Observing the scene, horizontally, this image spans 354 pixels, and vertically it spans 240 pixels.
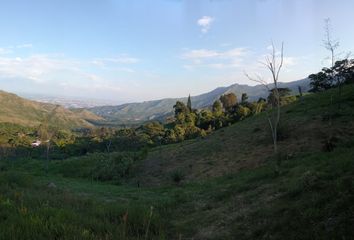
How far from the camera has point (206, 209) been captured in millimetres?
11516

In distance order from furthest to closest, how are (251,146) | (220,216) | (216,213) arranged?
(251,146) < (216,213) < (220,216)

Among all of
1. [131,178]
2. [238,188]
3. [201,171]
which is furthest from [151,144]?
[238,188]

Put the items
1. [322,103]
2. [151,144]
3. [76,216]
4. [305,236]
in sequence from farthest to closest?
[151,144] → [322,103] → [76,216] → [305,236]

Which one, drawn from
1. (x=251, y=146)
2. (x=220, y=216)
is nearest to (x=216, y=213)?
(x=220, y=216)

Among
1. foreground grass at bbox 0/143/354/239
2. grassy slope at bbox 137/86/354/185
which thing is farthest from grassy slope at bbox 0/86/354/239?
grassy slope at bbox 137/86/354/185

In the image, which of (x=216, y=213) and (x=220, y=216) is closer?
(x=220, y=216)

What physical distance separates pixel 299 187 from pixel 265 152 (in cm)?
1814

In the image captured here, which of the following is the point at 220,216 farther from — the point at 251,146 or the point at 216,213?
the point at 251,146

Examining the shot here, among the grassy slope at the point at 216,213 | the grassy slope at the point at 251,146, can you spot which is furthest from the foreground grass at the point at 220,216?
the grassy slope at the point at 251,146

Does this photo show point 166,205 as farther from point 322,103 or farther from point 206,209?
point 322,103

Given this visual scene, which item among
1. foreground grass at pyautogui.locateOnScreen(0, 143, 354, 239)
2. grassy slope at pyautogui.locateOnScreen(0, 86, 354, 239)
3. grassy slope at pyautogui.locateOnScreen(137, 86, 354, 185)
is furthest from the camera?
grassy slope at pyautogui.locateOnScreen(137, 86, 354, 185)

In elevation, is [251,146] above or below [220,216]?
below

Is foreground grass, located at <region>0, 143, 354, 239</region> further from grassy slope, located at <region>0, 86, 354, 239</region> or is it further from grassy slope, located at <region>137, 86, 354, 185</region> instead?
grassy slope, located at <region>137, 86, 354, 185</region>

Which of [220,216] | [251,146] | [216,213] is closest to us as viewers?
[220,216]
